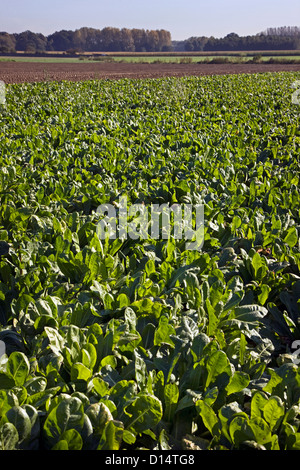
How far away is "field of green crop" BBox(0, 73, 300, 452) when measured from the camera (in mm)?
1834

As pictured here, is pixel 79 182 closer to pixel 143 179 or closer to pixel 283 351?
pixel 143 179

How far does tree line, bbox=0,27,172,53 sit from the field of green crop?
11872cm

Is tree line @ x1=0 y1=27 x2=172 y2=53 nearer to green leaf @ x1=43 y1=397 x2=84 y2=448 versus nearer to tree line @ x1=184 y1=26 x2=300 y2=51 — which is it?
tree line @ x1=184 y1=26 x2=300 y2=51

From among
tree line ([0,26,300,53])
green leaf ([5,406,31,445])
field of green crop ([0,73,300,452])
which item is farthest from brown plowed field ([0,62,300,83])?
tree line ([0,26,300,53])

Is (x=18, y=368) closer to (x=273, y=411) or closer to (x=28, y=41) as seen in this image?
(x=273, y=411)

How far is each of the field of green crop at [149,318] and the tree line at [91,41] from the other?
4674 inches

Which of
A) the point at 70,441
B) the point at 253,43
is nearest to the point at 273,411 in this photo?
the point at 70,441

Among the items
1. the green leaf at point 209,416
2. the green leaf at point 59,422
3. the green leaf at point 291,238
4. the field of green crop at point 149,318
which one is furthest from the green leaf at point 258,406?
the green leaf at point 291,238

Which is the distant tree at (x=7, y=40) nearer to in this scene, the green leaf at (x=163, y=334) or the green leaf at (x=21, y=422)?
the green leaf at (x=163, y=334)

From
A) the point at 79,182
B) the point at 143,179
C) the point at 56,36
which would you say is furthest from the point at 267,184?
the point at 56,36

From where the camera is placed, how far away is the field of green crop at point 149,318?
1.83m
